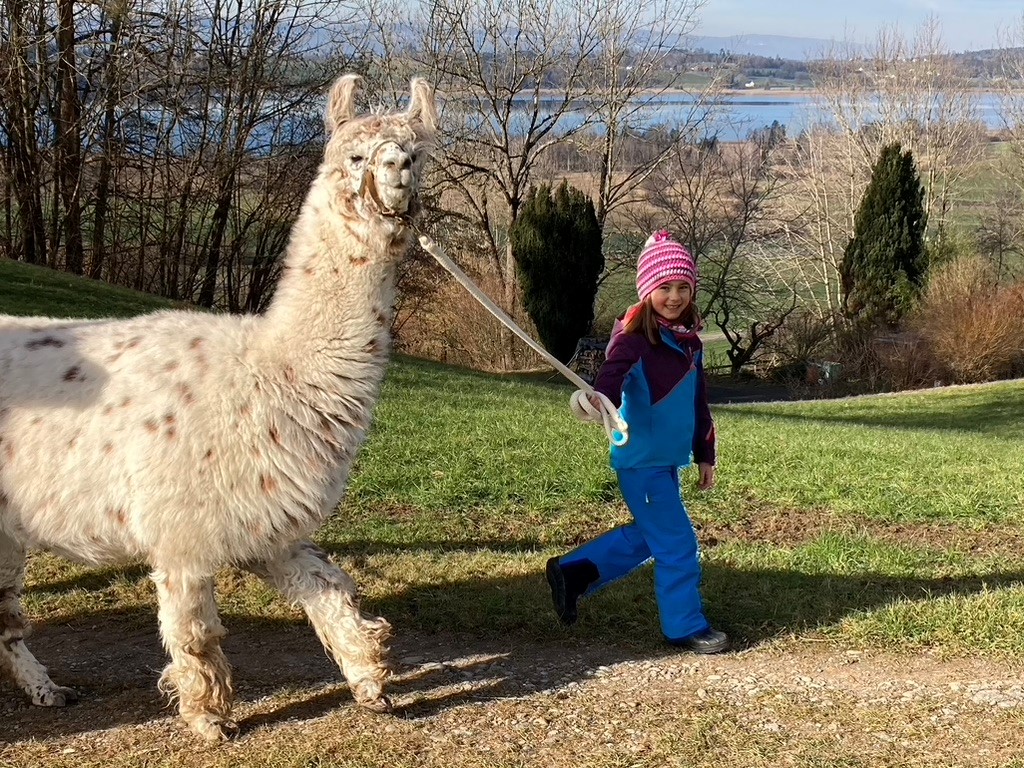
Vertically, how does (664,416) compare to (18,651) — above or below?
above

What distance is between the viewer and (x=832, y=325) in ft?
94.8

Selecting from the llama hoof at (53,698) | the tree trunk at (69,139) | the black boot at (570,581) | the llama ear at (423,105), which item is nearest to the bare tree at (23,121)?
the tree trunk at (69,139)

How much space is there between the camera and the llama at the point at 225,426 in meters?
3.62

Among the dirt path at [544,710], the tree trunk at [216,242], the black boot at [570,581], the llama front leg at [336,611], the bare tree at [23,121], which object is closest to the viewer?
the dirt path at [544,710]

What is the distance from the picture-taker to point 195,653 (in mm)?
3760

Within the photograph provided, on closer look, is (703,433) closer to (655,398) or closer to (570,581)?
(655,398)

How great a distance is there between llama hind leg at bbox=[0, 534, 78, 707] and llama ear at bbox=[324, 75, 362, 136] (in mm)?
2026

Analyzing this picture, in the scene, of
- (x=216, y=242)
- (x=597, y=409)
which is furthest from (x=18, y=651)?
(x=216, y=242)

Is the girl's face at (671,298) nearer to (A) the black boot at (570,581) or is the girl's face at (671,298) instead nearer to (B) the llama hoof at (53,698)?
(A) the black boot at (570,581)

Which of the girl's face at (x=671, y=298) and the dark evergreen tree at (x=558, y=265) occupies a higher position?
the girl's face at (x=671, y=298)

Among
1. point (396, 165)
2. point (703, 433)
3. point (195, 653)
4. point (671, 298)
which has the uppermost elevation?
point (396, 165)

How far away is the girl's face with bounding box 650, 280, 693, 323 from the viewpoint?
458cm

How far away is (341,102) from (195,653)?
1896 mm

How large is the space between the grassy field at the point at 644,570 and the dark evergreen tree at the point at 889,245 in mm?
18651
